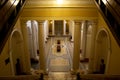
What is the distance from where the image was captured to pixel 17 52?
11602mm

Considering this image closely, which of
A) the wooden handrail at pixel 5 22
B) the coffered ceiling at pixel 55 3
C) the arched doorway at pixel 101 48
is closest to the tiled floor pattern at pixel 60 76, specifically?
the arched doorway at pixel 101 48

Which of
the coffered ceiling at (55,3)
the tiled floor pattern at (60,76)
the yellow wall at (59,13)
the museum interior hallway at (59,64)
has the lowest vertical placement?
the tiled floor pattern at (60,76)

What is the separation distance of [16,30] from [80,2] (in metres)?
3.71

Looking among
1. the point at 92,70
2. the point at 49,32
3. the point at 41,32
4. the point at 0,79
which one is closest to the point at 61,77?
the point at 92,70

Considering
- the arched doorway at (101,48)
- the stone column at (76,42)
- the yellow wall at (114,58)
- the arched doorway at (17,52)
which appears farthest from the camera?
the stone column at (76,42)

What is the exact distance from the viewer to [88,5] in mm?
10289

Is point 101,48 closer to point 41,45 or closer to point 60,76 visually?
point 60,76

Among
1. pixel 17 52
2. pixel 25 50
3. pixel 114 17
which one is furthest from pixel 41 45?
pixel 114 17

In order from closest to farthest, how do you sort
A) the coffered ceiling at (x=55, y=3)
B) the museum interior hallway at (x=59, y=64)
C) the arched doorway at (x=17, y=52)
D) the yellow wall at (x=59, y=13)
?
the coffered ceiling at (x=55, y=3), the yellow wall at (x=59, y=13), the arched doorway at (x=17, y=52), the museum interior hallway at (x=59, y=64)

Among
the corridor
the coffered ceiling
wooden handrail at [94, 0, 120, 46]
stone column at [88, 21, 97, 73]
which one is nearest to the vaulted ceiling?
the coffered ceiling

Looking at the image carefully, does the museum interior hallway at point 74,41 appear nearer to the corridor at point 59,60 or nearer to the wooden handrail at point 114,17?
the corridor at point 59,60

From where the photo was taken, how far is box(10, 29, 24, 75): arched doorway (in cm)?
1099

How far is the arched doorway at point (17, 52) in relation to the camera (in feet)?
36.1

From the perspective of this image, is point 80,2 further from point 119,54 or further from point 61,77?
point 61,77
